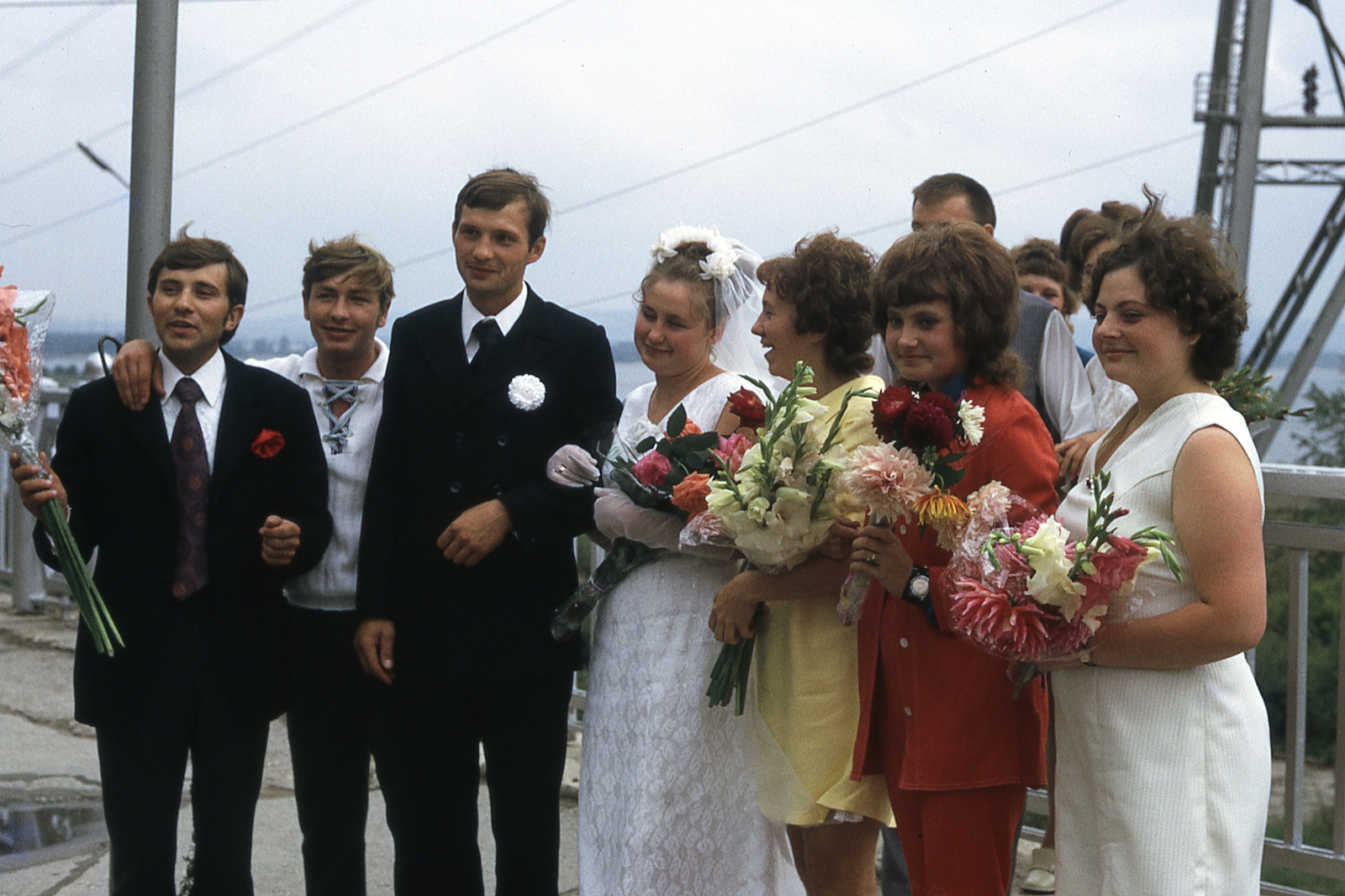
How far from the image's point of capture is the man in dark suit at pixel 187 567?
317 centimetres

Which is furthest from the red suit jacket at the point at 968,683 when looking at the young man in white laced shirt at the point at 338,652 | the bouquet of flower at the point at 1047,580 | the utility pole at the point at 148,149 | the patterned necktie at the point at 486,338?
the utility pole at the point at 148,149

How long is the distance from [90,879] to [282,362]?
1.83 meters

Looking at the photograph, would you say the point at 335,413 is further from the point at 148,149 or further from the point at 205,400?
the point at 148,149

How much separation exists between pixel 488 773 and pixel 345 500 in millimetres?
853

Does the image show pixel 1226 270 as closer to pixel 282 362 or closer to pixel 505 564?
pixel 505 564

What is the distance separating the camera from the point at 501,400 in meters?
3.21

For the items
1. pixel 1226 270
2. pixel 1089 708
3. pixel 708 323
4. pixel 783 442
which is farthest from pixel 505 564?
pixel 1226 270

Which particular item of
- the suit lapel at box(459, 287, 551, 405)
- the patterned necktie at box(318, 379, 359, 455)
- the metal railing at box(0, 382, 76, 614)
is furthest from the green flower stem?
the metal railing at box(0, 382, 76, 614)

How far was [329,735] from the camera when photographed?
3.39 meters

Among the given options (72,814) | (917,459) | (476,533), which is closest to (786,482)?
(917,459)

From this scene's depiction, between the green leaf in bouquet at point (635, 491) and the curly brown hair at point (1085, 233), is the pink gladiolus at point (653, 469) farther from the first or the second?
the curly brown hair at point (1085, 233)

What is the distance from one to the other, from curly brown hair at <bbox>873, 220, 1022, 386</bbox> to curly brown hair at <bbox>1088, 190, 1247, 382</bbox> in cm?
27

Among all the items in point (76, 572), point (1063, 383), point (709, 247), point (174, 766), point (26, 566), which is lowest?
point (174, 766)

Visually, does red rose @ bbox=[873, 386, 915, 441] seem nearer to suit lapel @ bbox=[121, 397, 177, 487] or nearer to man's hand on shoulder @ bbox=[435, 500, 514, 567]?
man's hand on shoulder @ bbox=[435, 500, 514, 567]
